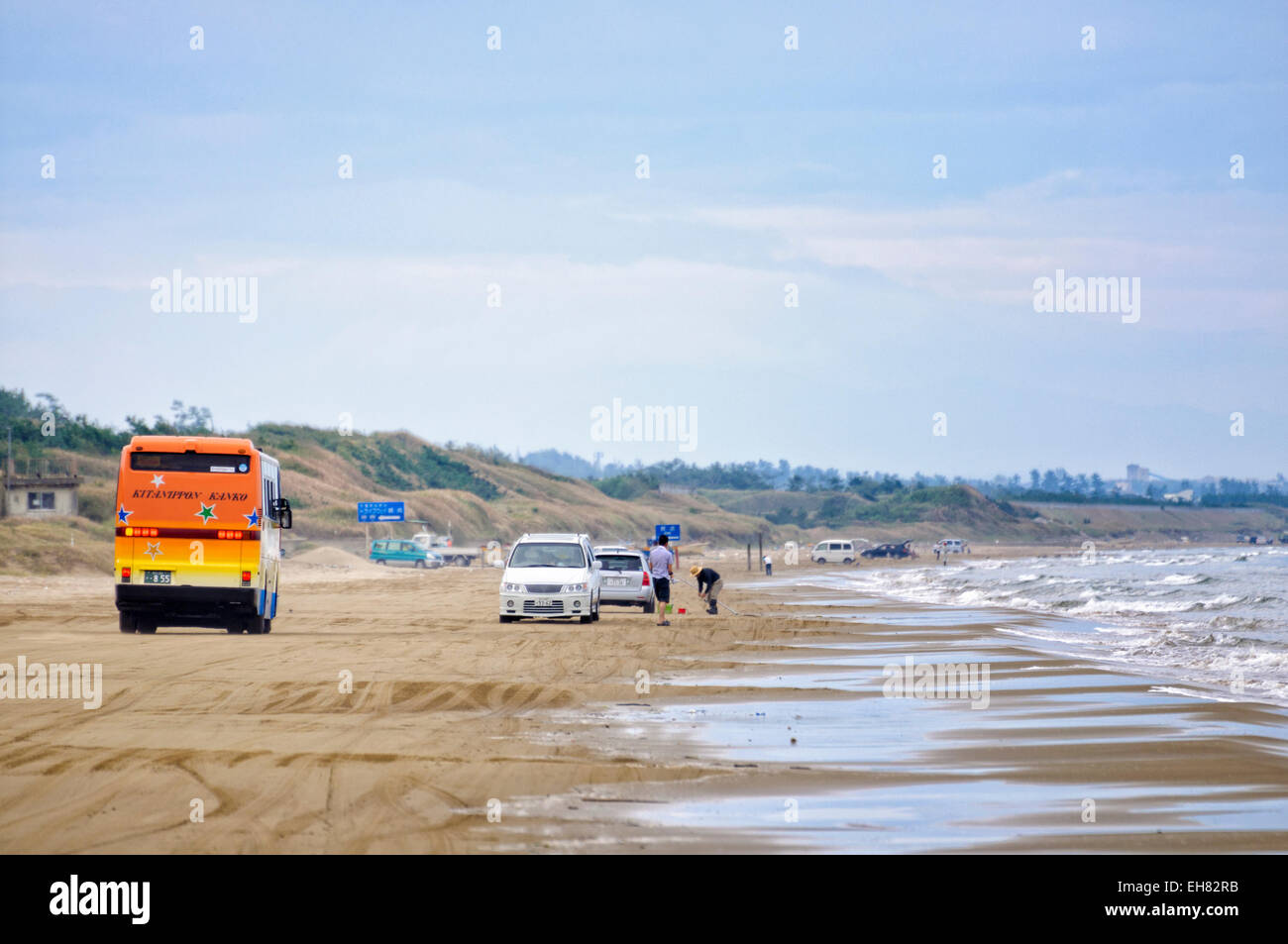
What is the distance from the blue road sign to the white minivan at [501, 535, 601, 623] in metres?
57.7

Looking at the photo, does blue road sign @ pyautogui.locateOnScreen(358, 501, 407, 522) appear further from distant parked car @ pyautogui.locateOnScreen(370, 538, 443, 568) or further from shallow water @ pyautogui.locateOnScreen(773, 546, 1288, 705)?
shallow water @ pyautogui.locateOnScreen(773, 546, 1288, 705)

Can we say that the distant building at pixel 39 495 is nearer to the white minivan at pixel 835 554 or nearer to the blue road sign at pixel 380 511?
the blue road sign at pixel 380 511

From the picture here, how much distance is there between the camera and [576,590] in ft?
90.4

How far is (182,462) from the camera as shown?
78.1ft

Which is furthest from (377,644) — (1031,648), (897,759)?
(897,759)

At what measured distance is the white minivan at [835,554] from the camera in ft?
309

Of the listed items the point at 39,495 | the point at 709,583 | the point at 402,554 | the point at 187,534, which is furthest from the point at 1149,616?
the point at 39,495

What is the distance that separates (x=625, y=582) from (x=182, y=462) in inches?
484

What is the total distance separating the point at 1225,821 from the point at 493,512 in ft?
420

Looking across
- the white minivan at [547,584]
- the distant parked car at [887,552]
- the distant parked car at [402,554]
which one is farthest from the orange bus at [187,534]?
the distant parked car at [887,552]

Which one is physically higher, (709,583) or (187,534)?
(187,534)

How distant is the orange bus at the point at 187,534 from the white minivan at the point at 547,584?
563cm

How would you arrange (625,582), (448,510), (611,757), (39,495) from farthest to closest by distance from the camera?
1. (448,510)
2. (39,495)
3. (625,582)
4. (611,757)

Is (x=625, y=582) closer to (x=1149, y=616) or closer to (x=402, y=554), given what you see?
(x=1149, y=616)
